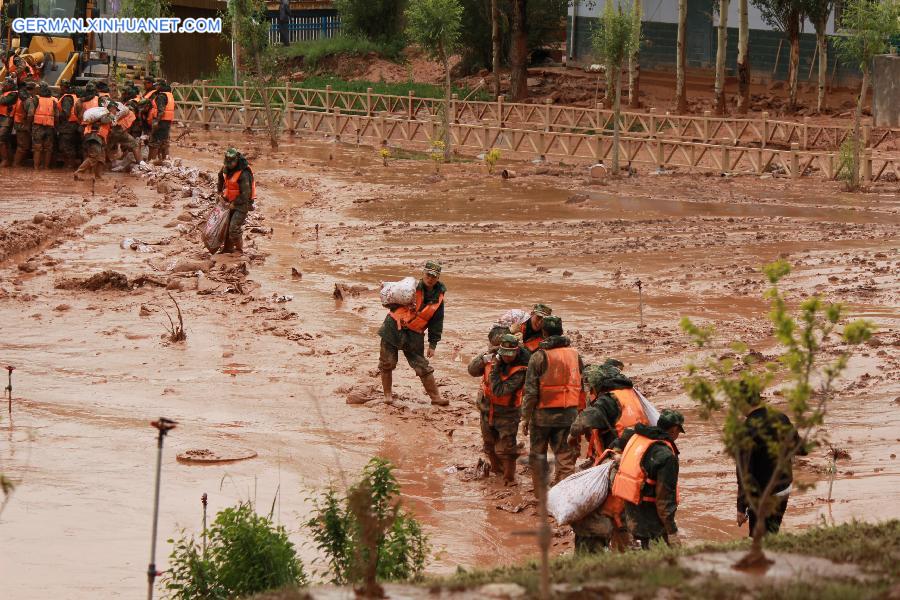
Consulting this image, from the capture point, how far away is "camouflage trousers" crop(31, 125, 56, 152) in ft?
75.2

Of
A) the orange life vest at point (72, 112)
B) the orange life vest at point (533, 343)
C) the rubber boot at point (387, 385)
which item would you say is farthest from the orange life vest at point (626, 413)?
the orange life vest at point (72, 112)

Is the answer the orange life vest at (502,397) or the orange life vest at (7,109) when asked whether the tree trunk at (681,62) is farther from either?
the orange life vest at (502,397)

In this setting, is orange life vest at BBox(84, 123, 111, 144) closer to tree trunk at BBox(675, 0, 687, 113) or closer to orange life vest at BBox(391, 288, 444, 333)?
orange life vest at BBox(391, 288, 444, 333)

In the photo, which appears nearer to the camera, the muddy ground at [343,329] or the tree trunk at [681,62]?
the muddy ground at [343,329]

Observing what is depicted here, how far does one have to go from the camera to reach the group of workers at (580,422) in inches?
306

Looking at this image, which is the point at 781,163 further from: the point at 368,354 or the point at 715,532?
the point at 715,532

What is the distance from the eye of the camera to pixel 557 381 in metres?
9.67

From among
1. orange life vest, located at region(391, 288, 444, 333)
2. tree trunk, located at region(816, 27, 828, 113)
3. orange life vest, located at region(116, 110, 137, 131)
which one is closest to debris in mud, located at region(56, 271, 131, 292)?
orange life vest, located at region(391, 288, 444, 333)

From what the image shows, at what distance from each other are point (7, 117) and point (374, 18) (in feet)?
83.1

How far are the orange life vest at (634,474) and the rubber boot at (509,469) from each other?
231 centimetres

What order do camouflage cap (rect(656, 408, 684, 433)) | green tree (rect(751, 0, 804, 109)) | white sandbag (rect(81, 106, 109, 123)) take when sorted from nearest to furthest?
camouflage cap (rect(656, 408, 684, 433)) → white sandbag (rect(81, 106, 109, 123)) → green tree (rect(751, 0, 804, 109))

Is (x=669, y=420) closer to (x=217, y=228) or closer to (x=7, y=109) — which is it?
(x=217, y=228)

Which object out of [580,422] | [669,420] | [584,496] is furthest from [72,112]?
[669,420]

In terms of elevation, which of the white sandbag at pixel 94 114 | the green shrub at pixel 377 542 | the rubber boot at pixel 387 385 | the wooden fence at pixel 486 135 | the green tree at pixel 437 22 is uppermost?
the green tree at pixel 437 22
